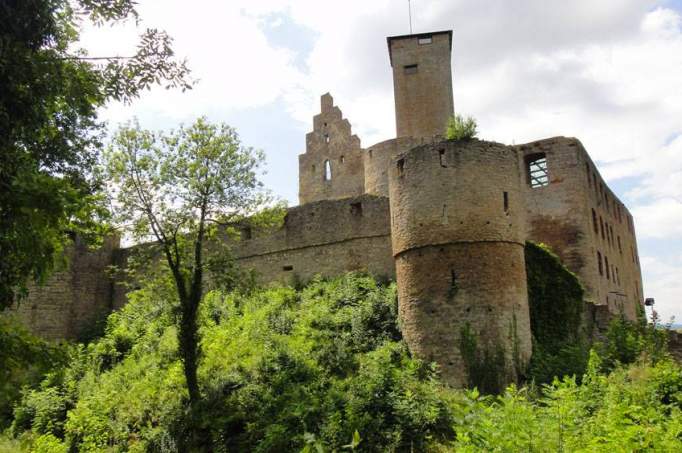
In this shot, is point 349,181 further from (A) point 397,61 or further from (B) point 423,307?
(B) point 423,307

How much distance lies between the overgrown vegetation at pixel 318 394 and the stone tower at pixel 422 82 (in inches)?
486

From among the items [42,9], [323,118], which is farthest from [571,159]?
[42,9]

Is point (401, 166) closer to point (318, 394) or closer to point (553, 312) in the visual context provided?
point (553, 312)

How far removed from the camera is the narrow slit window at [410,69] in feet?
102

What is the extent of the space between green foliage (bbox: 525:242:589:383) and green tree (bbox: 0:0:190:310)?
10.7 meters

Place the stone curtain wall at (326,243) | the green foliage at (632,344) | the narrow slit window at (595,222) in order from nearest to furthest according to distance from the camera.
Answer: the green foliage at (632,344) < the stone curtain wall at (326,243) < the narrow slit window at (595,222)

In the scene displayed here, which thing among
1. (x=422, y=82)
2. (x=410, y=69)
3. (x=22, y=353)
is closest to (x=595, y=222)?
(x=422, y=82)

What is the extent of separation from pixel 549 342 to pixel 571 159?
10.2m

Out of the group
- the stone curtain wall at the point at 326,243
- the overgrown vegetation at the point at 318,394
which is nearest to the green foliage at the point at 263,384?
the overgrown vegetation at the point at 318,394

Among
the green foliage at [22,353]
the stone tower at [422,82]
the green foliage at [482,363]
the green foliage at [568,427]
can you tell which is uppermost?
the stone tower at [422,82]

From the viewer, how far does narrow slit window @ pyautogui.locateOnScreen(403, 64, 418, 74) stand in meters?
31.0

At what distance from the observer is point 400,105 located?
3092cm

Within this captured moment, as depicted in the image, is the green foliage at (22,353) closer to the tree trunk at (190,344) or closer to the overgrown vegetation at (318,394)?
the overgrown vegetation at (318,394)

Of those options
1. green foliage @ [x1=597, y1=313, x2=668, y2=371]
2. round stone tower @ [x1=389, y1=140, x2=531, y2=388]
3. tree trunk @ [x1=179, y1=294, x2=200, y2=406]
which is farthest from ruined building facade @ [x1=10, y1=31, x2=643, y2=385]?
tree trunk @ [x1=179, y1=294, x2=200, y2=406]
